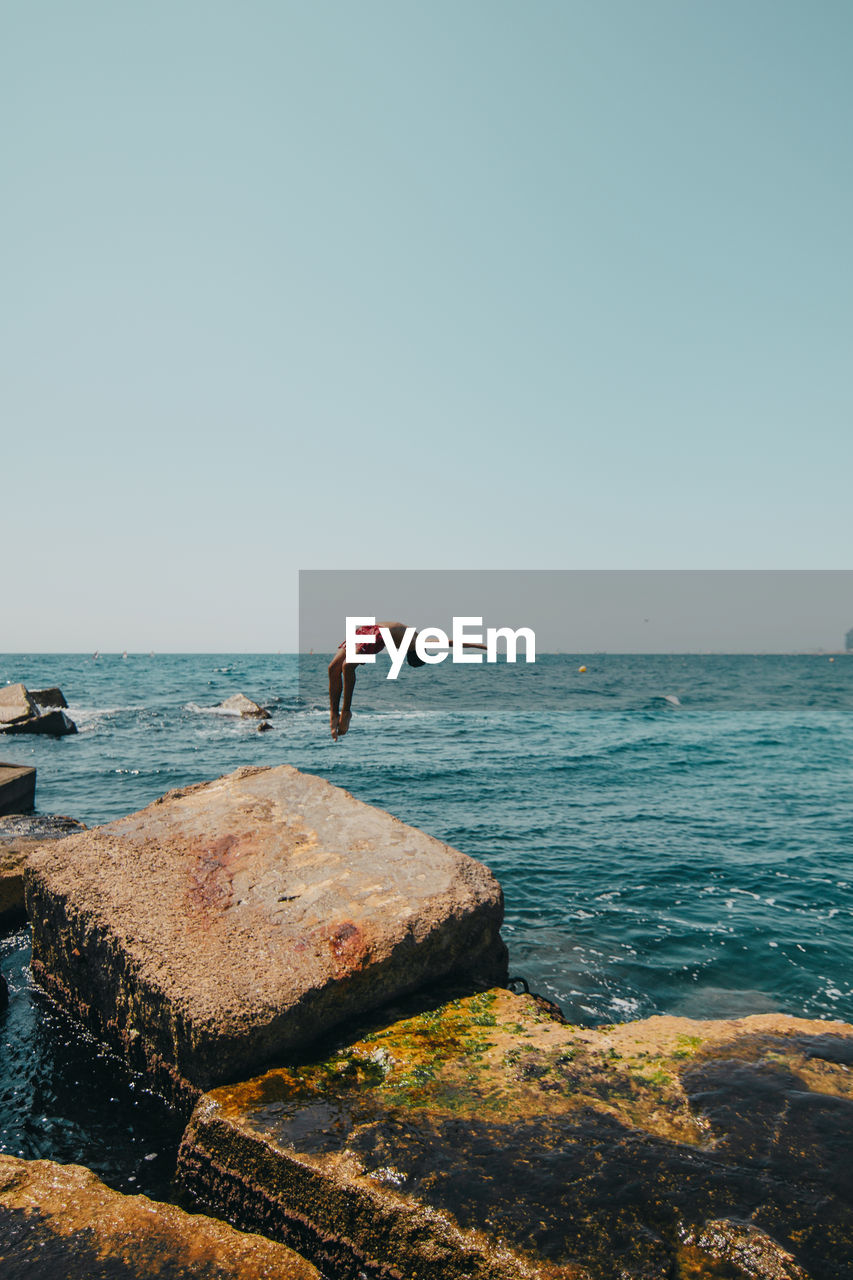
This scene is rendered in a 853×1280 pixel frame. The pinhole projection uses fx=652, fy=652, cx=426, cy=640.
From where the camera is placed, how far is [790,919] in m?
11.3

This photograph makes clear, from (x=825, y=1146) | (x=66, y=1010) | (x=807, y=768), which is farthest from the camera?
(x=807, y=768)

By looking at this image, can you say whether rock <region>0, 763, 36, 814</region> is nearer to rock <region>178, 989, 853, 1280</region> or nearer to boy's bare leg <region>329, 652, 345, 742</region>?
boy's bare leg <region>329, 652, 345, 742</region>

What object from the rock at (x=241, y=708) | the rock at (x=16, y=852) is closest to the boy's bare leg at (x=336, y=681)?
the rock at (x=16, y=852)

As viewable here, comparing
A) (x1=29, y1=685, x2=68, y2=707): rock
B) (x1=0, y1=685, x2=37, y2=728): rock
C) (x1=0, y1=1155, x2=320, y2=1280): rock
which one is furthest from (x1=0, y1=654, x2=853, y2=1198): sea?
(x1=0, y1=685, x2=37, y2=728): rock

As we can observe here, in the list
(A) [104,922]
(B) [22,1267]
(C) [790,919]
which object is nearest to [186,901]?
(A) [104,922]

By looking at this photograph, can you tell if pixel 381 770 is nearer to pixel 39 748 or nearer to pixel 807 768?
pixel 39 748

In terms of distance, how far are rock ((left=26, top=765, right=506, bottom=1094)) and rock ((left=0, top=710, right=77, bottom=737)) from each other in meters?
23.4

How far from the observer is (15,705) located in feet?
95.7

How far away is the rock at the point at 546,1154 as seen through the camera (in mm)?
3510

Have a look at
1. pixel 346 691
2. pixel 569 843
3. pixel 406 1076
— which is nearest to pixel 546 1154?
pixel 406 1076

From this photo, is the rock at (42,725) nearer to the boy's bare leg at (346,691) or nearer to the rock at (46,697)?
the rock at (46,697)

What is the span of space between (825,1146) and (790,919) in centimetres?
816

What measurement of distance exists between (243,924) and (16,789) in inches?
437

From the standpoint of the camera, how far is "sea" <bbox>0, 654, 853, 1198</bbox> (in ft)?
20.9
